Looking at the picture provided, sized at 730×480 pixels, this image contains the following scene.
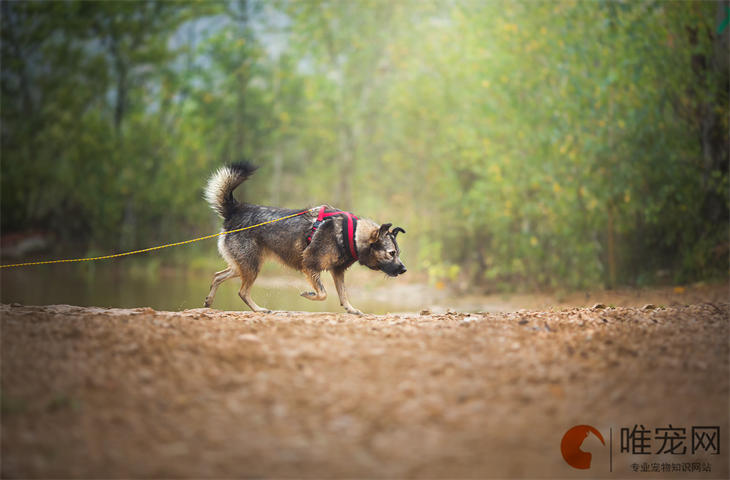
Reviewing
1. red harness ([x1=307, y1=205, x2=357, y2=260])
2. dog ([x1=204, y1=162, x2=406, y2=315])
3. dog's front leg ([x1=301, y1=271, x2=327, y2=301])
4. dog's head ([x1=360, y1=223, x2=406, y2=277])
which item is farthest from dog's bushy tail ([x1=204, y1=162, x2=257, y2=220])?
dog's head ([x1=360, y1=223, x2=406, y2=277])

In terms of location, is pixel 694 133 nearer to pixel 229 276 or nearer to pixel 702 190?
pixel 702 190

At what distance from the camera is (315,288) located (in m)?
7.18

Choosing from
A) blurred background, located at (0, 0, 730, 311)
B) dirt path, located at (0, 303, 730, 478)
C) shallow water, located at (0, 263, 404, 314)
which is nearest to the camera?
dirt path, located at (0, 303, 730, 478)

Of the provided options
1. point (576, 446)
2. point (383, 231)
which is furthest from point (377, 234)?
point (576, 446)

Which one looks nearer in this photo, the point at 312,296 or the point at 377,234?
the point at 312,296

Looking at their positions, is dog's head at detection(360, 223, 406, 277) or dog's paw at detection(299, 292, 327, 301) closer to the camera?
dog's paw at detection(299, 292, 327, 301)

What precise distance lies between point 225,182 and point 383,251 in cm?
238

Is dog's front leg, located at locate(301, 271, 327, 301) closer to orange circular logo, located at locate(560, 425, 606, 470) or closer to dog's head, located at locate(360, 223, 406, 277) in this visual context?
dog's head, located at locate(360, 223, 406, 277)

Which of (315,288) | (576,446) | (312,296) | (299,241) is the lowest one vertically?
(576,446)

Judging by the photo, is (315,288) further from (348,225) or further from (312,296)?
(348,225)

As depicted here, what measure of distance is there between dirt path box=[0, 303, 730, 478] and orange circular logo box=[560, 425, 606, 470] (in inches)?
1.6

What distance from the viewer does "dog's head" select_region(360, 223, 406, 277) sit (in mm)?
7230

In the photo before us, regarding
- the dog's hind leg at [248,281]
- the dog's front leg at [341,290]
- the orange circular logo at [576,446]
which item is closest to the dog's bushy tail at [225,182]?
the dog's hind leg at [248,281]

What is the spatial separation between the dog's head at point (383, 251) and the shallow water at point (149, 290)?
1.17m
